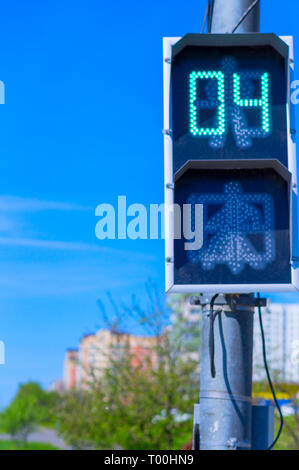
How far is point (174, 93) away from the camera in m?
3.84

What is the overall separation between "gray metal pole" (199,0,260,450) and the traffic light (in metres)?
0.44

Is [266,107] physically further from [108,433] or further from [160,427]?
[108,433]

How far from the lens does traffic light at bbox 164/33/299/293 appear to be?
3746 mm

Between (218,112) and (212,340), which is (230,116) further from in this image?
(212,340)

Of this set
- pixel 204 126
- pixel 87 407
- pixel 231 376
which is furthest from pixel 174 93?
pixel 87 407

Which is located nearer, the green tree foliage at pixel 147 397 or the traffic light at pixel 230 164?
the traffic light at pixel 230 164

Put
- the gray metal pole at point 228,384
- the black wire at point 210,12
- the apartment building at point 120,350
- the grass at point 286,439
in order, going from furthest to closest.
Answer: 1. the apartment building at point 120,350
2. the grass at point 286,439
3. the black wire at point 210,12
4. the gray metal pole at point 228,384

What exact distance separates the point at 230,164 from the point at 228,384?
113 centimetres

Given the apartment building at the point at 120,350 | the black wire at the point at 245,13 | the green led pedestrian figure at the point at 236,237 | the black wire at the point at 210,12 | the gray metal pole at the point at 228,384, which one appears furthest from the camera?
the apartment building at the point at 120,350

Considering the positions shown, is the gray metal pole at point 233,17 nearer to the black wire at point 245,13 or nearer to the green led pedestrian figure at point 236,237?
the black wire at point 245,13

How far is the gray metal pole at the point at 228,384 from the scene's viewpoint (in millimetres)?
4082

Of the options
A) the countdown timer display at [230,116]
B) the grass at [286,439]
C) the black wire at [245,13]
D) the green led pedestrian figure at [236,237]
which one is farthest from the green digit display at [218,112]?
the grass at [286,439]

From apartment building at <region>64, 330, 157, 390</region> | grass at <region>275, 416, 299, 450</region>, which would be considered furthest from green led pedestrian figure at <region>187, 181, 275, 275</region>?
apartment building at <region>64, 330, 157, 390</region>

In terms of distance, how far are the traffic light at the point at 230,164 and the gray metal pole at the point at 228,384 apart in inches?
17.2
